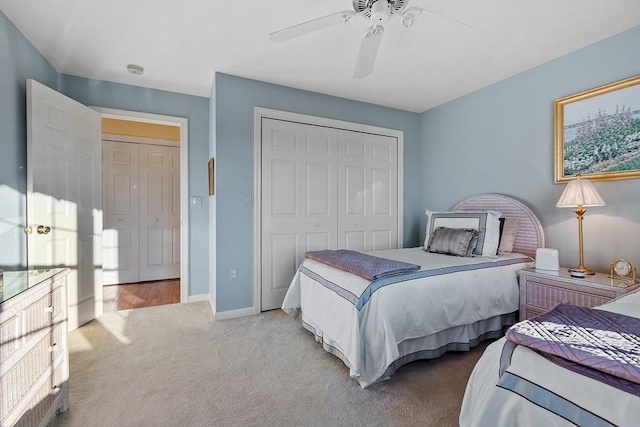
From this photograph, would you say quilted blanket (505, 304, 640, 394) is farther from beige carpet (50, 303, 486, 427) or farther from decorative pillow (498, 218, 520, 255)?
decorative pillow (498, 218, 520, 255)

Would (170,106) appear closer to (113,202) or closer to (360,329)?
(113,202)

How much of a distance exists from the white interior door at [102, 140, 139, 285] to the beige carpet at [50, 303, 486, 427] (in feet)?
6.33

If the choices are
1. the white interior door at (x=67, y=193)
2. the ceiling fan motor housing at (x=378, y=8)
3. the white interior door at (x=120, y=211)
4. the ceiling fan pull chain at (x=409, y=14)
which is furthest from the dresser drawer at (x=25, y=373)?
the white interior door at (x=120, y=211)

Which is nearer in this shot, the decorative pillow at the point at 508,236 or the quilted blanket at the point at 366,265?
the quilted blanket at the point at 366,265

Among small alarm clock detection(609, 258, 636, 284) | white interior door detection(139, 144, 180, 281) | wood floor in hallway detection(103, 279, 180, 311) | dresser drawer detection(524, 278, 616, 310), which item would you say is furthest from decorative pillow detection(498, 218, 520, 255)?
white interior door detection(139, 144, 180, 281)

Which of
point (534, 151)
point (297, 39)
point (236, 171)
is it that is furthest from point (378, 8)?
point (534, 151)

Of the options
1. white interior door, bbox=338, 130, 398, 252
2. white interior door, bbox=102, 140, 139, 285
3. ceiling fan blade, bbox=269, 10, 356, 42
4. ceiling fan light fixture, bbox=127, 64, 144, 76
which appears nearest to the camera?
ceiling fan blade, bbox=269, 10, 356, 42

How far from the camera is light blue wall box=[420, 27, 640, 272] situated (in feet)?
7.75

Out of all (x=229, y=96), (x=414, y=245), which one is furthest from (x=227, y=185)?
(x=414, y=245)

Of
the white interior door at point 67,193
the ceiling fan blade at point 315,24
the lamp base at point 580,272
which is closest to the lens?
the ceiling fan blade at point 315,24

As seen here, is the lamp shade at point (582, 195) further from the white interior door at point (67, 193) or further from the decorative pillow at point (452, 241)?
the white interior door at point (67, 193)

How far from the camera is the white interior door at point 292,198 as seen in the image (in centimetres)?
327

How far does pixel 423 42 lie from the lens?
2.47 m

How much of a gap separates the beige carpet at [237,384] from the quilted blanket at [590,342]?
0.85 meters
